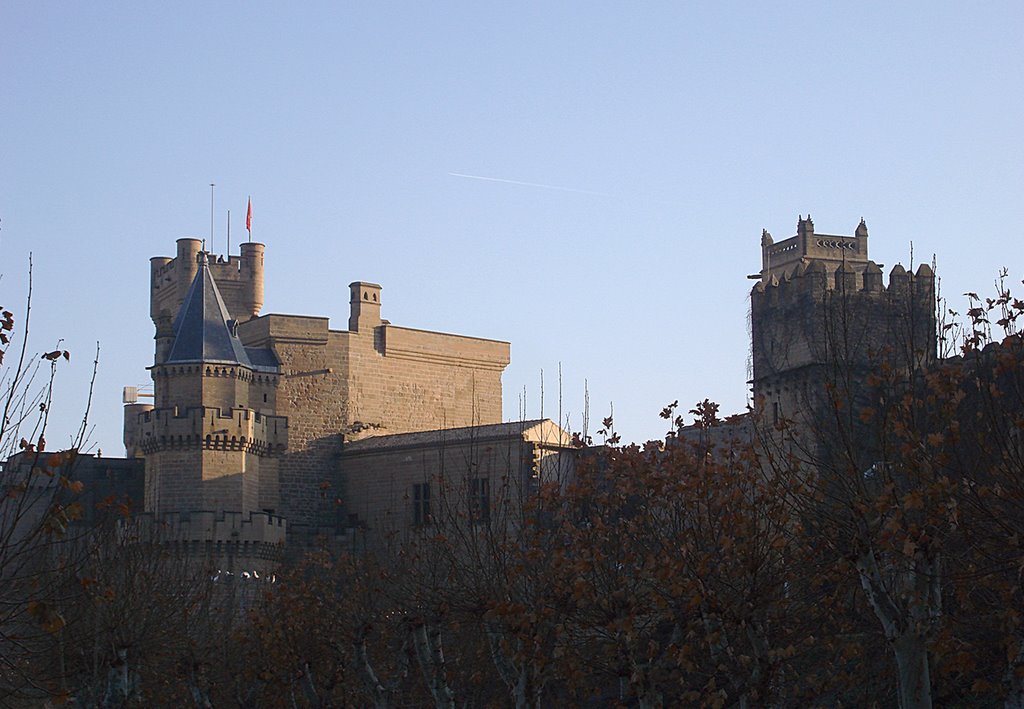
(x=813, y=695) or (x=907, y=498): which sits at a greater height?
(x=907, y=498)

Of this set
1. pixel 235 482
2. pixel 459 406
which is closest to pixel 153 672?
pixel 235 482

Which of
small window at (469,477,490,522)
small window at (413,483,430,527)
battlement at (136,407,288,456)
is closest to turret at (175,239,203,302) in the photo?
battlement at (136,407,288,456)

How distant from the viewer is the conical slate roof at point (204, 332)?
5650 cm

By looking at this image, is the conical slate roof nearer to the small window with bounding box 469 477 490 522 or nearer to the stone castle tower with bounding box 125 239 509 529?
the stone castle tower with bounding box 125 239 509 529

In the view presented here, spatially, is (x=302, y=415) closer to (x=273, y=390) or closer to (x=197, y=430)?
(x=273, y=390)

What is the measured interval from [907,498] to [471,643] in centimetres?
1929

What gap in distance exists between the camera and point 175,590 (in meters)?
33.9

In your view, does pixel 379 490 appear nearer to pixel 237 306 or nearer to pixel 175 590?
pixel 237 306

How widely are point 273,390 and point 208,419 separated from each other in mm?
5220

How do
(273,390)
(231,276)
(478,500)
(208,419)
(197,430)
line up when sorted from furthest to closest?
(231,276) → (273,390) → (208,419) → (197,430) → (478,500)

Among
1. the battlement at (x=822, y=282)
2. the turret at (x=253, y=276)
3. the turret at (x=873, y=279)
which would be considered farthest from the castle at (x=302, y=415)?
the turret at (x=873, y=279)

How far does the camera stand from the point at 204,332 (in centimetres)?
5681

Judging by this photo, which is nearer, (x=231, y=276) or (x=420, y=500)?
(x=420, y=500)

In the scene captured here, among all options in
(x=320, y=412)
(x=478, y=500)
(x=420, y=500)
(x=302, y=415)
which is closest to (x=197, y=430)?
(x=302, y=415)
